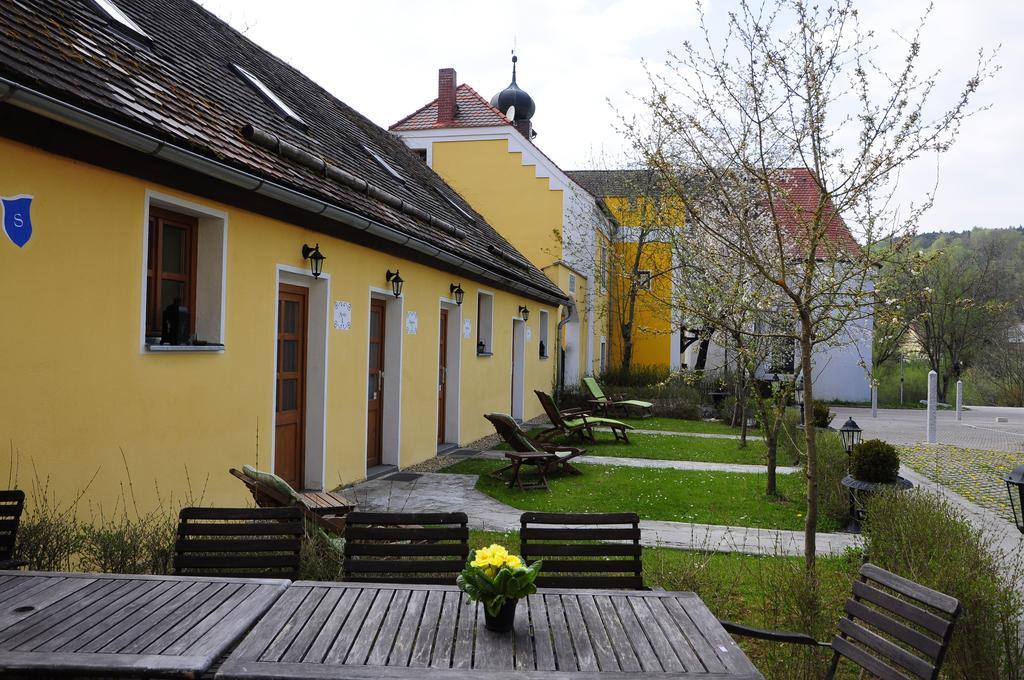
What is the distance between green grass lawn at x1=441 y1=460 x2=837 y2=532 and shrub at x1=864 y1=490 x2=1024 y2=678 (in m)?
2.45

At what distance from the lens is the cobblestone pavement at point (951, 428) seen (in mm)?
15406

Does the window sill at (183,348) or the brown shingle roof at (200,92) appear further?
the window sill at (183,348)

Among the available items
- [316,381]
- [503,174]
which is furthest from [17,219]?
[503,174]

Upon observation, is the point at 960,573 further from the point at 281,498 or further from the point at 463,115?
the point at 463,115

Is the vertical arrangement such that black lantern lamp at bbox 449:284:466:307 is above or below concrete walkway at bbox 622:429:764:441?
above

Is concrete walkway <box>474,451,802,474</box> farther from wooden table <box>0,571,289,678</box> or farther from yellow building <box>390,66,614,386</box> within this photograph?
yellow building <box>390,66,614,386</box>

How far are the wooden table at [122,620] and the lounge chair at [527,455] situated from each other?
6.00 m

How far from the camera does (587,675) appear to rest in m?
2.45

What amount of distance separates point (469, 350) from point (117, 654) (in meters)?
11.2

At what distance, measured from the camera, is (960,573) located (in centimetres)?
386

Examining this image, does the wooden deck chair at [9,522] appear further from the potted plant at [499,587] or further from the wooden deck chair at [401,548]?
the potted plant at [499,587]

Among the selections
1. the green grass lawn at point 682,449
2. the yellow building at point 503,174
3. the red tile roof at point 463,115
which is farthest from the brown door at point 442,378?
the red tile roof at point 463,115

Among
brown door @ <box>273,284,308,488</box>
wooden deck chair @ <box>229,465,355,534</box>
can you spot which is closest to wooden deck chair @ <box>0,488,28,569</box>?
wooden deck chair @ <box>229,465,355,534</box>

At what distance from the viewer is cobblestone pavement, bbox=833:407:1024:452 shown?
50.5ft
